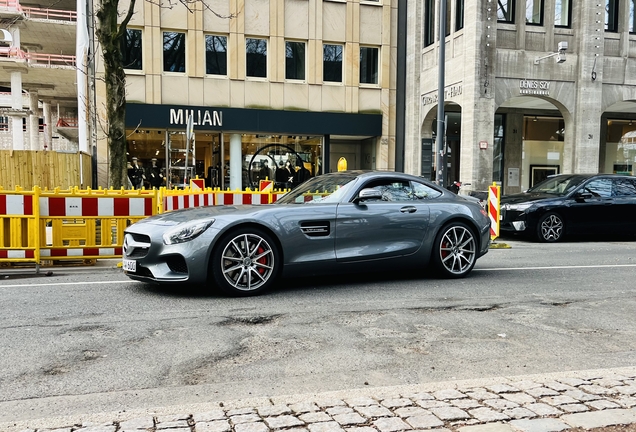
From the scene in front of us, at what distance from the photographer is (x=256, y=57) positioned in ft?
75.1

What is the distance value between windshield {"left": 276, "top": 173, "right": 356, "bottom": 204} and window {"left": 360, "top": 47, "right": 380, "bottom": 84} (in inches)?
686

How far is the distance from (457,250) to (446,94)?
1492 cm

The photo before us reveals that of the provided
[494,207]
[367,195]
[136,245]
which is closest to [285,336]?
[136,245]

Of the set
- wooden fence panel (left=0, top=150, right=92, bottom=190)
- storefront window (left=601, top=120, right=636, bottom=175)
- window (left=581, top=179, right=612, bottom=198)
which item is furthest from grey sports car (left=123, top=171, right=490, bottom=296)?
storefront window (left=601, top=120, right=636, bottom=175)

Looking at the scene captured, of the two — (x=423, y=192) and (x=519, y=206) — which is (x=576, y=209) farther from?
(x=423, y=192)

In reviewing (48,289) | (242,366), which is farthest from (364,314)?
(48,289)

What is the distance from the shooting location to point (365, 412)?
318 cm

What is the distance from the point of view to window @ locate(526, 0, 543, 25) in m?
20.5

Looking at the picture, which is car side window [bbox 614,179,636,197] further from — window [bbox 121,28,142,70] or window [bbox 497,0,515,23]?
window [bbox 121,28,142,70]

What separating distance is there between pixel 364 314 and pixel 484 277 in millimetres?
2911

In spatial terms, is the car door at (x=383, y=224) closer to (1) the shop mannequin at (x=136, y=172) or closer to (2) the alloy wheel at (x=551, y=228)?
(2) the alloy wheel at (x=551, y=228)

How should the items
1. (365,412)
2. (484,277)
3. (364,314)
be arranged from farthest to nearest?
(484,277), (364,314), (365,412)

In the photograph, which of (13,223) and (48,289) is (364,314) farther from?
(13,223)

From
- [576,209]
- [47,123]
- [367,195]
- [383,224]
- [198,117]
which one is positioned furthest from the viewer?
[47,123]
